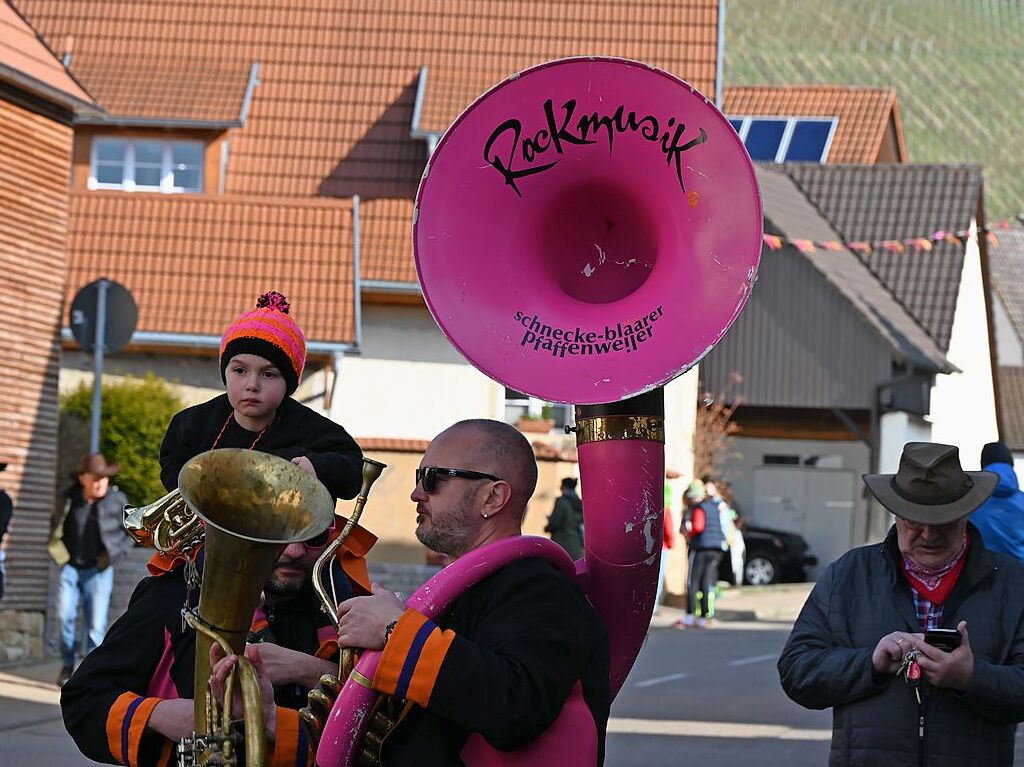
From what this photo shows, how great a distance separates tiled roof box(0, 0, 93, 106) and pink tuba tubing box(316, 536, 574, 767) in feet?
36.3

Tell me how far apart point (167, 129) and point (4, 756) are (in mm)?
15189

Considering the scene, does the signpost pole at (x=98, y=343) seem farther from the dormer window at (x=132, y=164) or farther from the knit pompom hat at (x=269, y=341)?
the dormer window at (x=132, y=164)

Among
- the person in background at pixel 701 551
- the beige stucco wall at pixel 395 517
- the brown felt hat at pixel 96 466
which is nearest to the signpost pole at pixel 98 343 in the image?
the brown felt hat at pixel 96 466

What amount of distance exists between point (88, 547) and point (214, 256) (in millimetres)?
8605

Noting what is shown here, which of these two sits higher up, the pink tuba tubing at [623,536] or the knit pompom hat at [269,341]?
the knit pompom hat at [269,341]

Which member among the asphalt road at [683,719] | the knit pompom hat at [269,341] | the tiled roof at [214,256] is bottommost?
the asphalt road at [683,719]

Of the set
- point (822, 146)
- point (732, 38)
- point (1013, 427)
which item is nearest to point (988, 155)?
point (732, 38)

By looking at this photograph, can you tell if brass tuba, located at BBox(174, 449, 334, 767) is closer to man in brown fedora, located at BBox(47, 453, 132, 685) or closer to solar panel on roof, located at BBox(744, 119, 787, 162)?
man in brown fedora, located at BBox(47, 453, 132, 685)

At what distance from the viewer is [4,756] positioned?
10.1 meters

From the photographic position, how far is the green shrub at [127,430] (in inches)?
714

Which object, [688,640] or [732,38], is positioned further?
[732,38]

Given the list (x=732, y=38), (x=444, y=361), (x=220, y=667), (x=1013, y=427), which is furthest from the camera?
(x=732, y=38)

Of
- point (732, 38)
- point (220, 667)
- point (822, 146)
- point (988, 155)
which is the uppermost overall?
point (732, 38)

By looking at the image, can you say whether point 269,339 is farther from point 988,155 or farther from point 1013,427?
point 988,155
